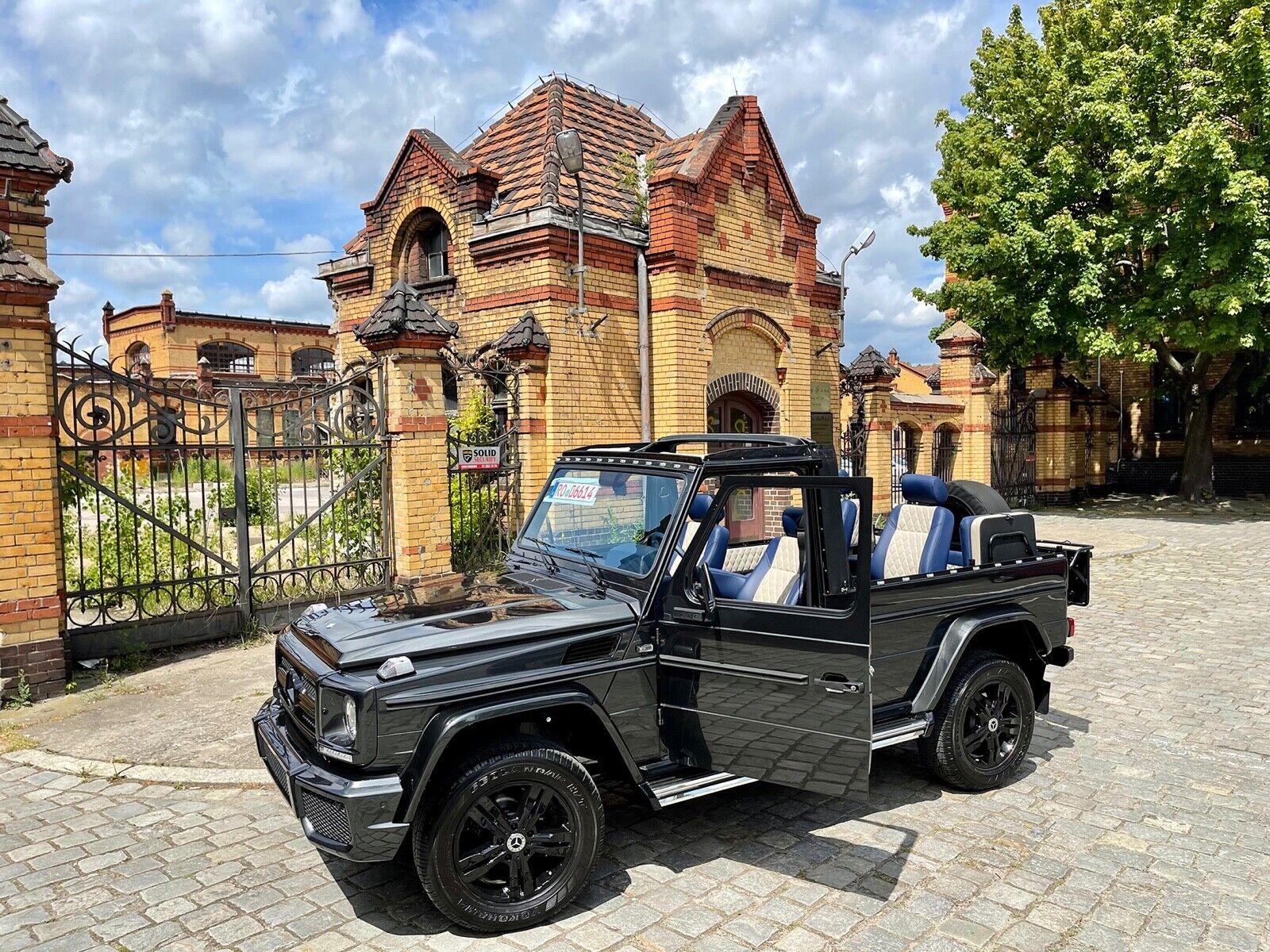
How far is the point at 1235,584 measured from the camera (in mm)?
10438

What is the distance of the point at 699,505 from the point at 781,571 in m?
0.76

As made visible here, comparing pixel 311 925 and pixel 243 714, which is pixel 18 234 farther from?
pixel 311 925

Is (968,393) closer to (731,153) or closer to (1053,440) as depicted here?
(1053,440)

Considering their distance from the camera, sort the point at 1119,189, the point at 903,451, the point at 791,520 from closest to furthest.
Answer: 1. the point at 791,520
2. the point at 1119,189
3. the point at 903,451

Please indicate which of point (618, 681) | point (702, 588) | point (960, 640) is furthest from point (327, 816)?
point (960, 640)

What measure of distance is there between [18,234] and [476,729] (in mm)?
6143

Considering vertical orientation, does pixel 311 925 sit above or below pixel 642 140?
below

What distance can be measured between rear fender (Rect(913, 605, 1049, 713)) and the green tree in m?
13.0

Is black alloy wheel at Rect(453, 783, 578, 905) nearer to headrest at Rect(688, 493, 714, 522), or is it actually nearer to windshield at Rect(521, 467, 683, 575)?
windshield at Rect(521, 467, 683, 575)

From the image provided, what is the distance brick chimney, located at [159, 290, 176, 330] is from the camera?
Answer: 36.5m

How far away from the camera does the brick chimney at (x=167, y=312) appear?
1437 inches

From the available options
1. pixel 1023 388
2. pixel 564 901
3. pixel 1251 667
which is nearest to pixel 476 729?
pixel 564 901

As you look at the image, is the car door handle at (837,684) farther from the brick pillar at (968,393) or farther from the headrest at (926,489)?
the brick pillar at (968,393)

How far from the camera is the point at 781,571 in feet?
14.7
